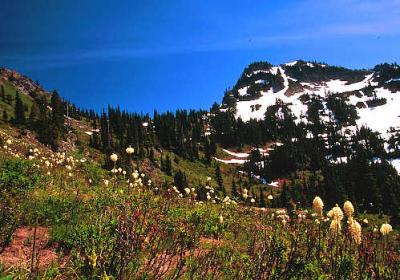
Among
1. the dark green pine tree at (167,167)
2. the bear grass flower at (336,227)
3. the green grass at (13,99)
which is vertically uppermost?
the green grass at (13,99)

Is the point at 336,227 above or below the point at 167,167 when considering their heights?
below

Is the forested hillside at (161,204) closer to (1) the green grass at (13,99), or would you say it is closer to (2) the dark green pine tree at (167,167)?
(2) the dark green pine tree at (167,167)

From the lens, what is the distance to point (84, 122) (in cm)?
17812

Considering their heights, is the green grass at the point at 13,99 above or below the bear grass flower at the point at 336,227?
above

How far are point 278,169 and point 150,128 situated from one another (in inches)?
2731

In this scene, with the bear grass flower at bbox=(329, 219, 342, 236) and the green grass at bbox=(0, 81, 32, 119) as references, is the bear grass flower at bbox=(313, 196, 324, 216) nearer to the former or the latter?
the bear grass flower at bbox=(329, 219, 342, 236)

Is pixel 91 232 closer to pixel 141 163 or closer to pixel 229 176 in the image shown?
pixel 141 163

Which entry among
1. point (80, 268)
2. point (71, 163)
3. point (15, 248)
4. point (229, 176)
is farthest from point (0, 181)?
point (229, 176)

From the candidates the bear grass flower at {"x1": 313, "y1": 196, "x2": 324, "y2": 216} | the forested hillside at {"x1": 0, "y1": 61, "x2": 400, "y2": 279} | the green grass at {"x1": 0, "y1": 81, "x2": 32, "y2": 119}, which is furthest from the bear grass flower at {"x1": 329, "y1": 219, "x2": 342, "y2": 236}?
the green grass at {"x1": 0, "y1": 81, "x2": 32, "y2": 119}

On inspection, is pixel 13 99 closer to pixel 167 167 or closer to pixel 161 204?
pixel 167 167

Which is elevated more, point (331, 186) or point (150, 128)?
point (150, 128)

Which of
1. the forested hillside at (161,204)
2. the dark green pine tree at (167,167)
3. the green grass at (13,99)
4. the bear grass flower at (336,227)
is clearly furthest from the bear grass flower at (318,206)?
the dark green pine tree at (167,167)

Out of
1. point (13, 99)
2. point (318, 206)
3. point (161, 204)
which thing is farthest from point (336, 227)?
point (13, 99)

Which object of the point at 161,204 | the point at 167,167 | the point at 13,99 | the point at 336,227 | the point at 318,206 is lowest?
the point at 336,227
